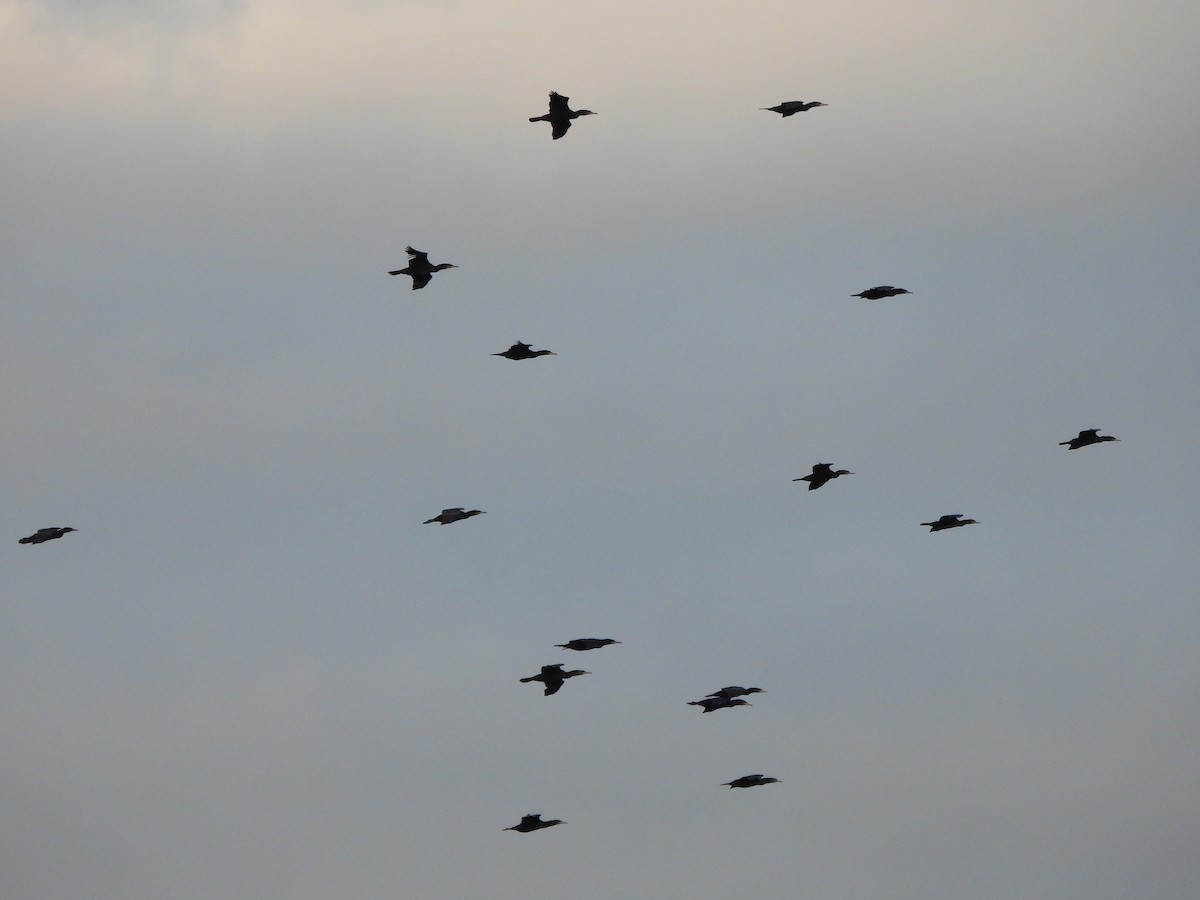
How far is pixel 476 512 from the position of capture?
126m

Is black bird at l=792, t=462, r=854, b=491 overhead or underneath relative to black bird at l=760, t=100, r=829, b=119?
underneath

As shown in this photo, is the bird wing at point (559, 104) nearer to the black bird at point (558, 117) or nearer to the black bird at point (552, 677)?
the black bird at point (558, 117)

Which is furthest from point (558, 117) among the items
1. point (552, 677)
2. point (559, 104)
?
point (552, 677)

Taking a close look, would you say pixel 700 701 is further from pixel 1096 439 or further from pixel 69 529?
pixel 69 529

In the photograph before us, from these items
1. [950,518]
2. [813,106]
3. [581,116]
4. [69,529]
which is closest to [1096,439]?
[950,518]

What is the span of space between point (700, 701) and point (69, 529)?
1238 inches

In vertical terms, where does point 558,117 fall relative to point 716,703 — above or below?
above

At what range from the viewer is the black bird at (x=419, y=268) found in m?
120

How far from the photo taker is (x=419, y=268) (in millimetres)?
121062

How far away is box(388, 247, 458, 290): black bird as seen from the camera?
120m

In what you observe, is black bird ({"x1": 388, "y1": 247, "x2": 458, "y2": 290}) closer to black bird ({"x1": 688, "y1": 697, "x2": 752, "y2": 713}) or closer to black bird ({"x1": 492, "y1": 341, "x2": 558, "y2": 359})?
black bird ({"x1": 492, "y1": 341, "x2": 558, "y2": 359})

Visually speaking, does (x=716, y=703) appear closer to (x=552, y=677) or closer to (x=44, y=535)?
(x=552, y=677)

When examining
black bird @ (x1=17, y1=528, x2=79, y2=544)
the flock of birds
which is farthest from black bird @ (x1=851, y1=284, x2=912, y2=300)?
black bird @ (x1=17, y1=528, x2=79, y2=544)

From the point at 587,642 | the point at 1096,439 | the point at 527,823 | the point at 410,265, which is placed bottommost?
the point at 527,823
